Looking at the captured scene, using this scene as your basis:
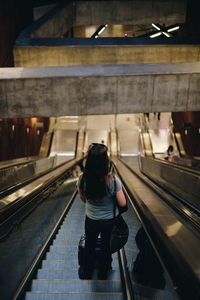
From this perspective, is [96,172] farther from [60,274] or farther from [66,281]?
[60,274]

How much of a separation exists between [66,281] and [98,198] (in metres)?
1.06

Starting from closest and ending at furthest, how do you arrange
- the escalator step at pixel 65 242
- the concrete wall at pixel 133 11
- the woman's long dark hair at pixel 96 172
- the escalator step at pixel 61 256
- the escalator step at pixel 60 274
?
the woman's long dark hair at pixel 96 172
the escalator step at pixel 60 274
the escalator step at pixel 61 256
the escalator step at pixel 65 242
the concrete wall at pixel 133 11

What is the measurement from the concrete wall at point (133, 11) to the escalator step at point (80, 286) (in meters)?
15.3

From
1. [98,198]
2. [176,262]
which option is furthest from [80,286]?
[176,262]

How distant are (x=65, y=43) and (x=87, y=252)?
11.5 meters

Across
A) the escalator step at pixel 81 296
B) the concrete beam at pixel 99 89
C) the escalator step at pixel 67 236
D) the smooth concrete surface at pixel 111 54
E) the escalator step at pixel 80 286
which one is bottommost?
the escalator step at pixel 67 236

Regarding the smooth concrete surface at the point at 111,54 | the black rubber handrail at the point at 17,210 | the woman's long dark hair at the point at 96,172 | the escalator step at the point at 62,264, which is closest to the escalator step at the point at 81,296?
the escalator step at the point at 62,264

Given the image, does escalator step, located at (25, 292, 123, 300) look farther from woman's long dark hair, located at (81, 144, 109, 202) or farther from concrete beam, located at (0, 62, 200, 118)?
concrete beam, located at (0, 62, 200, 118)

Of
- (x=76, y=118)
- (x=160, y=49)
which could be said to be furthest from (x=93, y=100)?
(x=76, y=118)

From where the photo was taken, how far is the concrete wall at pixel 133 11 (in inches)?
527

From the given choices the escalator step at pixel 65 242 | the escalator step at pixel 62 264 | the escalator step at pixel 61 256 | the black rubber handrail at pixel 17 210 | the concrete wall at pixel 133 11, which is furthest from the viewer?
the concrete wall at pixel 133 11

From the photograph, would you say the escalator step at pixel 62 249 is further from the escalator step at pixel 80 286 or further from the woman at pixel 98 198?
the woman at pixel 98 198

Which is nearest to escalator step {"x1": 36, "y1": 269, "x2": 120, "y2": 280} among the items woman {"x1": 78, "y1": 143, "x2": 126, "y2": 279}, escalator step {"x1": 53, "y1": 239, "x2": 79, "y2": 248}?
woman {"x1": 78, "y1": 143, "x2": 126, "y2": 279}

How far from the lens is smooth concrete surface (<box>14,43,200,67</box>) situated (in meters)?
11.0
